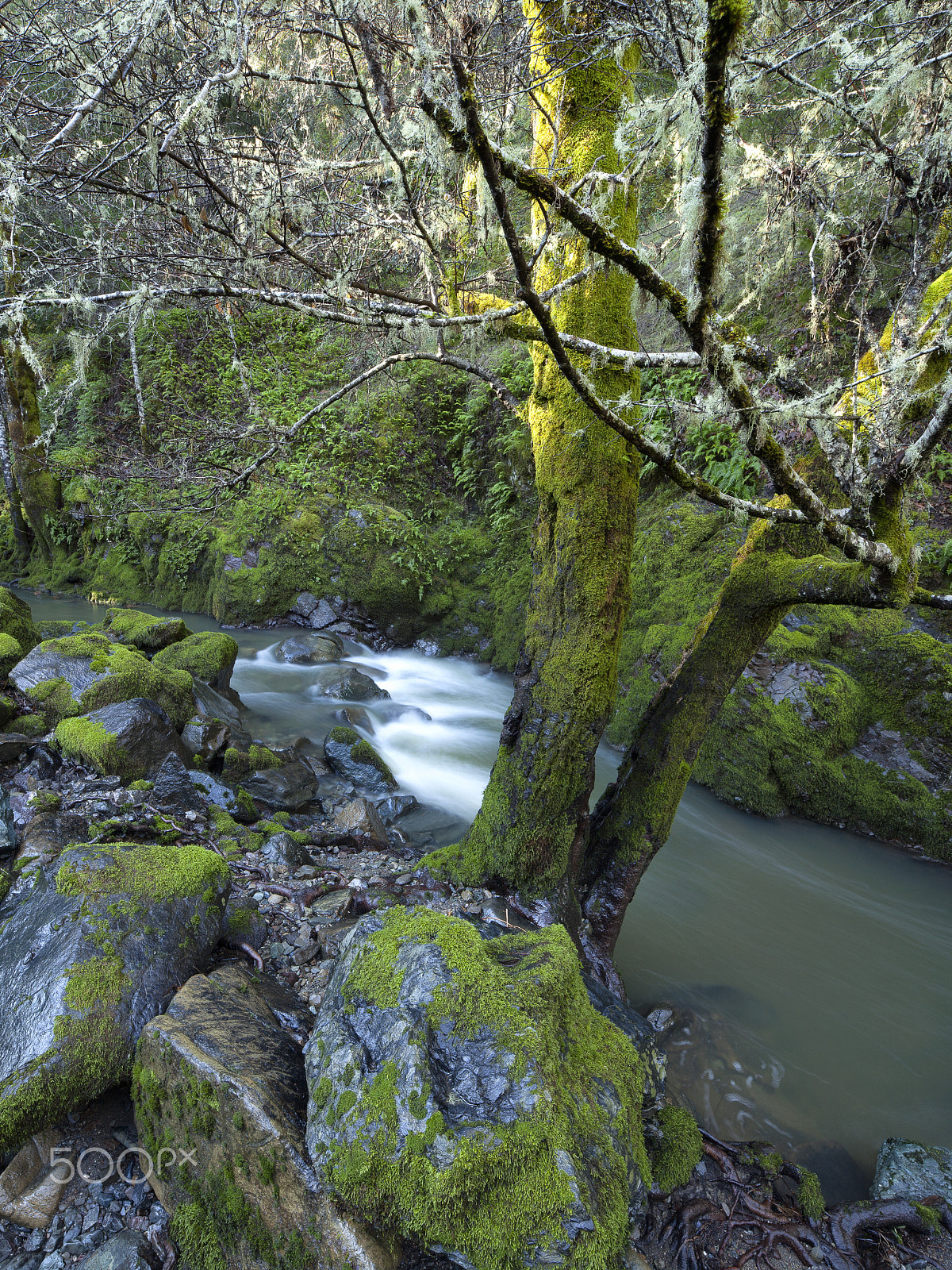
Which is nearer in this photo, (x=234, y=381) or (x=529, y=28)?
(x=529, y=28)

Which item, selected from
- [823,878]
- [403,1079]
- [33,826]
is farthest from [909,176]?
[33,826]

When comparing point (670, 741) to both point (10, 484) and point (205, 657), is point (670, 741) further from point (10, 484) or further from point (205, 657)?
point (10, 484)

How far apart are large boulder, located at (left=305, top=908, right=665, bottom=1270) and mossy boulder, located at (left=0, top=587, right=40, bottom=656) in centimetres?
559

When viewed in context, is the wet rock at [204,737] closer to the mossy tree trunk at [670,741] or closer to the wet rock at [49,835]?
the wet rock at [49,835]

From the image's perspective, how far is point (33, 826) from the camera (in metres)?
3.31

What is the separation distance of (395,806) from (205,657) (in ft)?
9.92

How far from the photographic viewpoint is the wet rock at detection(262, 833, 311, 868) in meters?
4.04

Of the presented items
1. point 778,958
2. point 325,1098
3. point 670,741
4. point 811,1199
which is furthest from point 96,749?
point 778,958

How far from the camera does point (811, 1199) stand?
284 cm

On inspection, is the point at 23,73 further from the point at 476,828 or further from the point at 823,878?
the point at 823,878

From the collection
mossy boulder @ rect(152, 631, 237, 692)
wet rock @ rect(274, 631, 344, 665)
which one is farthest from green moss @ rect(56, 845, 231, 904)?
wet rock @ rect(274, 631, 344, 665)

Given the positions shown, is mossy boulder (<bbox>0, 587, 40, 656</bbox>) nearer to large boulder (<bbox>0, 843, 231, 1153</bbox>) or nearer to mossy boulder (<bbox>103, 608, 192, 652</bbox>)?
mossy boulder (<bbox>103, 608, 192, 652</bbox>)

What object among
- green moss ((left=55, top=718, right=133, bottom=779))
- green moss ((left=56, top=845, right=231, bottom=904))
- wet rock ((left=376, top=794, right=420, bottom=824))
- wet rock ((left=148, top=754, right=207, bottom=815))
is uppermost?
green moss ((left=56, top=845, right=231, bottom=904))

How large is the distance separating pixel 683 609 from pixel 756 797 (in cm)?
242
